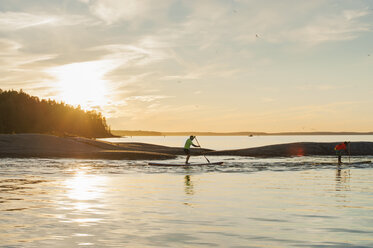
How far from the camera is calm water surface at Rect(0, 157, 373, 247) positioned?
12.2 m

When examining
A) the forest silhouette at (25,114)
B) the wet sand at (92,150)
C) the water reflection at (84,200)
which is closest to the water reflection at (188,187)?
the water reflection at (84,200)

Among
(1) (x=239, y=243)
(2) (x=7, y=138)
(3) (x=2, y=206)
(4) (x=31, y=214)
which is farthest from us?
(2) (x=7, y=138)

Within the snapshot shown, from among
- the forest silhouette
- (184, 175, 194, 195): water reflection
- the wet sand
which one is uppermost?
the forest silhouette

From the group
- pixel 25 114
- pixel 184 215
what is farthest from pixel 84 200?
pixel 25 114

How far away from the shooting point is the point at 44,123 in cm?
18188

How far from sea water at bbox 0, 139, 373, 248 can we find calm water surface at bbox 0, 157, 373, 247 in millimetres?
27

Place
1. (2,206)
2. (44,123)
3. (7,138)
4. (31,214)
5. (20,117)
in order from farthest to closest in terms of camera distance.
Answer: (44,123) < (20,117) < (7,138) < (2,206) < (31,214)

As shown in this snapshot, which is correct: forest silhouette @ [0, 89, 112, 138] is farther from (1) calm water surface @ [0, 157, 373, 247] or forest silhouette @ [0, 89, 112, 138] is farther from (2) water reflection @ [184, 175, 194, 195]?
(1) calm water surface @ [0, 157, 373, 247]

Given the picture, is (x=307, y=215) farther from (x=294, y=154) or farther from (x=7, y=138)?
(x=7, y=138)

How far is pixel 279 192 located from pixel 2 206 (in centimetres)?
1372

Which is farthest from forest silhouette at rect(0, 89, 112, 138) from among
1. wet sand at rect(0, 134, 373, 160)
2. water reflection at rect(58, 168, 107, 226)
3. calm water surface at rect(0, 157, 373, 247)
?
calm water surface at rect(0, 157, 373, 247)

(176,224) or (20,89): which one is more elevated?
(20,89)

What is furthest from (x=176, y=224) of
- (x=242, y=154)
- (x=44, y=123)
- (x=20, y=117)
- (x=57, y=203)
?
(x=44, y=123)

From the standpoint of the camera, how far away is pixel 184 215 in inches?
636
